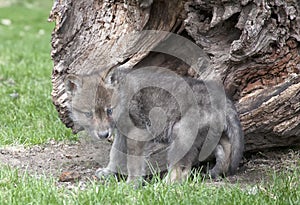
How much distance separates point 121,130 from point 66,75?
39.0 inches

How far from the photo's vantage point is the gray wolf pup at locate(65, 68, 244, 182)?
5.14 metres

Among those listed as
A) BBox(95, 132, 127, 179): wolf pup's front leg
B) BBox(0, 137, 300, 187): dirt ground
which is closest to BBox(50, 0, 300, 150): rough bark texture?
BBox(0, 137, 300, 187): dirt ground

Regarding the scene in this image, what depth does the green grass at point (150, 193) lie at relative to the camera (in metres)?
4.36

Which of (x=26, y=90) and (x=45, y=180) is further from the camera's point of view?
(x=26, y=90)

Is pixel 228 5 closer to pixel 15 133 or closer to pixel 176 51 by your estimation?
pixel 176 51

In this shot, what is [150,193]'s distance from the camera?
4.52 metres

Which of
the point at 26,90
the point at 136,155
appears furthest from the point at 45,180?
the point at 26,90

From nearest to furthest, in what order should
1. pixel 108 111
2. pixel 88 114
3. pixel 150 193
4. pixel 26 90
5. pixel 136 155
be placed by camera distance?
pixel 150 193 → pixel 108 111 → pixel 88 114 → pixel 136 155 → pixel 26 90

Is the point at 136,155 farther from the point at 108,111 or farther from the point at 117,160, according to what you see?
the point at 108,111

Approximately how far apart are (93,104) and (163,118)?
23.5 inches

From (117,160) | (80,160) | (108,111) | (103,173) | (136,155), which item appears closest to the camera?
(108,111)

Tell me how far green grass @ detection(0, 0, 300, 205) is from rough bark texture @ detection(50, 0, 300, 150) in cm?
55

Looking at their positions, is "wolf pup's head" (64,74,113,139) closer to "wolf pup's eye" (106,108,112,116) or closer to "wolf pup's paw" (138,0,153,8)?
"wolf pup's eye" (106,108,112,116)

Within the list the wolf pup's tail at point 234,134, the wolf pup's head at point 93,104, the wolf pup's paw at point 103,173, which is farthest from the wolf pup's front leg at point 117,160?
the wolf pup's tail at point 234,134
